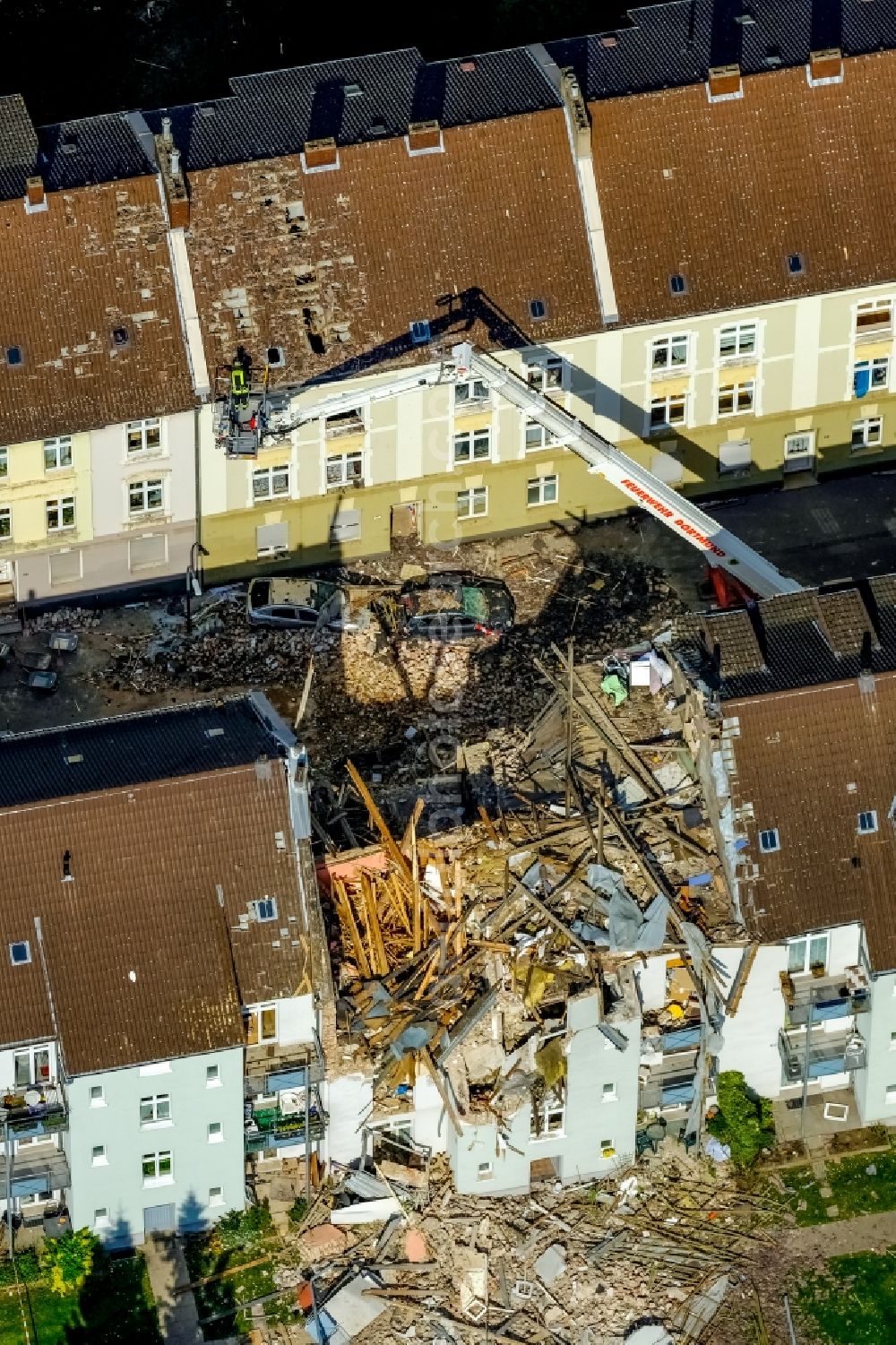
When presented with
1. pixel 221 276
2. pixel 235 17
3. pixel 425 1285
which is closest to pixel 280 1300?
pixel 425 1285

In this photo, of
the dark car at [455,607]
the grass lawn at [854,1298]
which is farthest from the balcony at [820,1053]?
the dark car at [455,607]

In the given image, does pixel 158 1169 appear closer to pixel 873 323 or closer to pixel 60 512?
pixel 60 512

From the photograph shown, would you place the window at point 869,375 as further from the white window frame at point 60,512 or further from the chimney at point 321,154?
the white window frame at point 60,512

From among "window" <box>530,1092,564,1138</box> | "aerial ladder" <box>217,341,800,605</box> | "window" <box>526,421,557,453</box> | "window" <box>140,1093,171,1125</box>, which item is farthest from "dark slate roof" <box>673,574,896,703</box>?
"window" <box>140,1093,171,1125</box>

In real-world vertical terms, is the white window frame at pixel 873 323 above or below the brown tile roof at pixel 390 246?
below

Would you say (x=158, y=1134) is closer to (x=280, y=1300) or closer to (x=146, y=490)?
(x=280, y=1300)

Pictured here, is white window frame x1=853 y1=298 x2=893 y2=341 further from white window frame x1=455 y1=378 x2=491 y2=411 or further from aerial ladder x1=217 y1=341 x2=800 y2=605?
white window frame x1=455 y1=378 x2=491 y2=411

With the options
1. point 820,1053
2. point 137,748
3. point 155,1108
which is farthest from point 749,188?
point 155,1108
